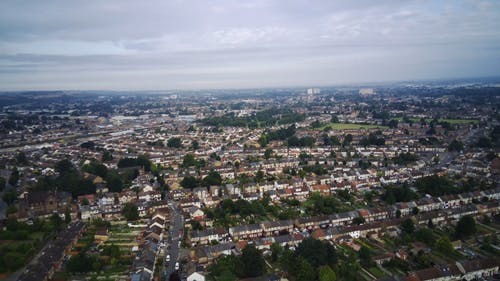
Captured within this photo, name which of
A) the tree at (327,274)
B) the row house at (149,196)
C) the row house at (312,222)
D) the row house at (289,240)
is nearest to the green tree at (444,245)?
the row house at (312,222)

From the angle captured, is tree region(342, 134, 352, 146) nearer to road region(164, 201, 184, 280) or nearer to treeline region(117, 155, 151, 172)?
treeline region(117, 155, 151, 172)

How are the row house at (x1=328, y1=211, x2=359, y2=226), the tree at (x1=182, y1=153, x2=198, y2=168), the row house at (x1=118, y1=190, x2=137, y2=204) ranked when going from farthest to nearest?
the tree at (x1=182, y1=153, x2=198, y2=168)
the row house at (x1=118, y1=190, x2=137, y2=204)
the row house at (x1=328, y1=211, x2=359, y2=226)

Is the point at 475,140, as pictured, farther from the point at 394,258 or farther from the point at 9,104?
the point at 9,104

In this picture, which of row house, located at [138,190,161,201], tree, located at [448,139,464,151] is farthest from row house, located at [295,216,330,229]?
tree, located at [448,139,464,151]

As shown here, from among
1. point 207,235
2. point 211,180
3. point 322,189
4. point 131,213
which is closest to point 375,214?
point 322,189

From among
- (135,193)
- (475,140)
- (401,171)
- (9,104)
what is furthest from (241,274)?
(9,104)

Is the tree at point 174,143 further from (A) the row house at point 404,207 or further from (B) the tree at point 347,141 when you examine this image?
(A) the row house at point 404,207

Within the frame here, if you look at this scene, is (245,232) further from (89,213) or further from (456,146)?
(456,146)
